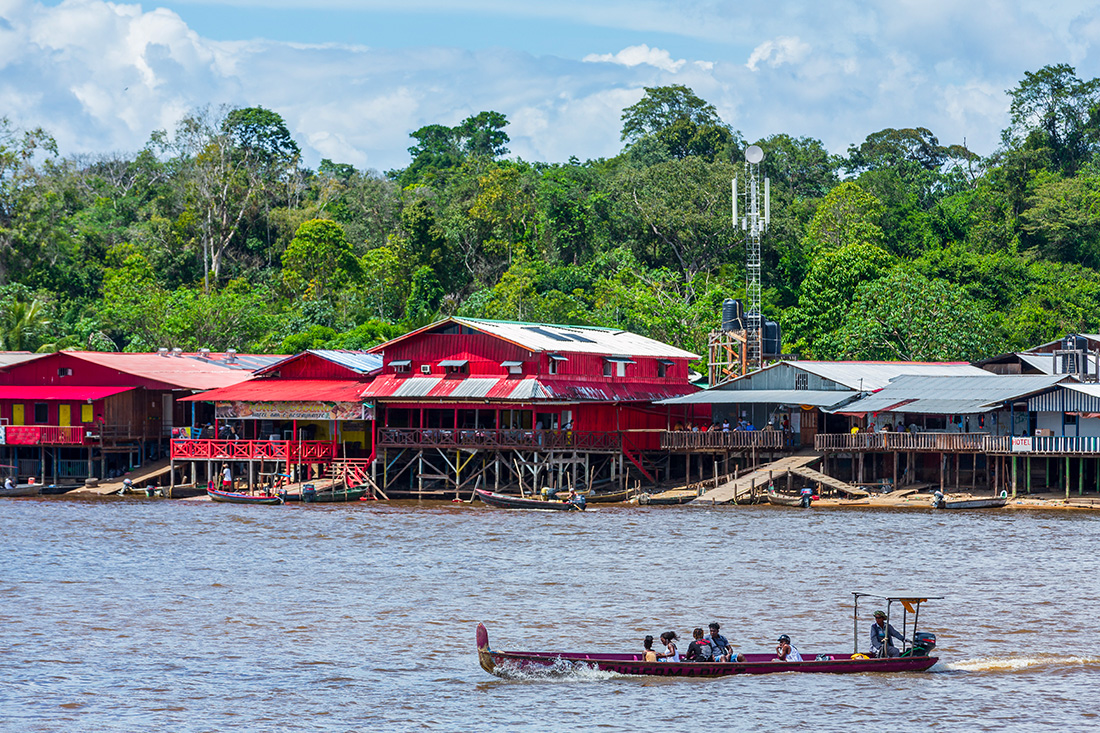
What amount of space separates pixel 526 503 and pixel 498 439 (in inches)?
237

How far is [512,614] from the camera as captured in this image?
37.3 metres

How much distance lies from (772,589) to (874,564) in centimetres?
605

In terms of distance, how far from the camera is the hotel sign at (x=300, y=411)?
222 ft

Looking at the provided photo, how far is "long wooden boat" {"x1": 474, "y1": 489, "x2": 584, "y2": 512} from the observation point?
6088 cm

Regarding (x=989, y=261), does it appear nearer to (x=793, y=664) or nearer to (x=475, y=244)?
(x=475, y=244)

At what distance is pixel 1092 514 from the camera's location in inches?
2253

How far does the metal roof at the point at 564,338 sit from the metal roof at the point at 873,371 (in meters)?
8.42

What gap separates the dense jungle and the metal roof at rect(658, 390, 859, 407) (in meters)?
17.8

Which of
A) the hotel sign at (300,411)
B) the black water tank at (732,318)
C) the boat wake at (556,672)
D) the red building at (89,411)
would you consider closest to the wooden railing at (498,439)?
the hotel sign at (300,411)

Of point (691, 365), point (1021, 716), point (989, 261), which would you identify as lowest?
point (1021, 716)

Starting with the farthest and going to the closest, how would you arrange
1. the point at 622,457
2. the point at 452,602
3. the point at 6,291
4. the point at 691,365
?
the point at 6,291
the point at 691,365
the point at 622,457
the point at 452,602

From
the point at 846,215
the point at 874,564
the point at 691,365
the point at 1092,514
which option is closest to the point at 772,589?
the point at 874,564

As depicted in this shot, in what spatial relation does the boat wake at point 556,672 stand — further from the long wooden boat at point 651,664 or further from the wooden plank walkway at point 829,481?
the wooden plank walkway at point 829,481

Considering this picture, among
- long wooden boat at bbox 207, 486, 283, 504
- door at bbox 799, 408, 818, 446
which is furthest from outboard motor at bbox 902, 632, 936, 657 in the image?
long wooden boat at bbox 207, 486, 283, 504
